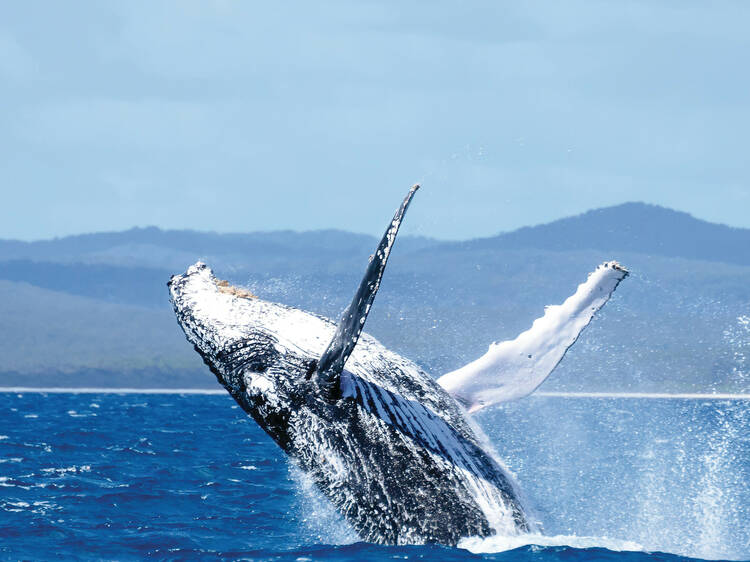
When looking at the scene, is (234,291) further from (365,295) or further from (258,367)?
(365,295)

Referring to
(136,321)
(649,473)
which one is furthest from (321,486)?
(136,321)

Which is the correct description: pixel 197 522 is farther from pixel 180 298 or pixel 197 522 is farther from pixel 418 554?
pixel 418 554

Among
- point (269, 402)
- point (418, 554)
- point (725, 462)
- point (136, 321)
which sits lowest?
point (725, 462)

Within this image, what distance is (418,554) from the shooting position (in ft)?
20.5

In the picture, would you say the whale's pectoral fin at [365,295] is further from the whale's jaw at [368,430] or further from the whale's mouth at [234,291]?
the whale's mouth at [234,291]

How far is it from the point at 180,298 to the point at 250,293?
1.76ft

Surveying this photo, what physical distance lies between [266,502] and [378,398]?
4201 mm

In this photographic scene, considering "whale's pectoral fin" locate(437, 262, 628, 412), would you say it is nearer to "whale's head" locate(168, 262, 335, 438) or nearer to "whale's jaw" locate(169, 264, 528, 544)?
"whale's jaw" locate(169, 264, 528, 544)

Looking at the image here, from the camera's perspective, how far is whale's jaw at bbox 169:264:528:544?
6.39 m

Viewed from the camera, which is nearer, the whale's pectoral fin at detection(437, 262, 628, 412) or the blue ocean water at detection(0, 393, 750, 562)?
the whale's pectoral fin at detection(437, 262, 628, 412)

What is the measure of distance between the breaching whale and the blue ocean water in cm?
26

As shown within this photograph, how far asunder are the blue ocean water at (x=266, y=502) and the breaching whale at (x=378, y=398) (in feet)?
0.85

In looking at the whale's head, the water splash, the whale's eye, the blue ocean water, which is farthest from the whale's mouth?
the blue ocean water

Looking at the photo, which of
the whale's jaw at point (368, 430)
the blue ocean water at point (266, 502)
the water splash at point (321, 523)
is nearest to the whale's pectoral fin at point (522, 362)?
the whale's jaw at point (368, 430)
